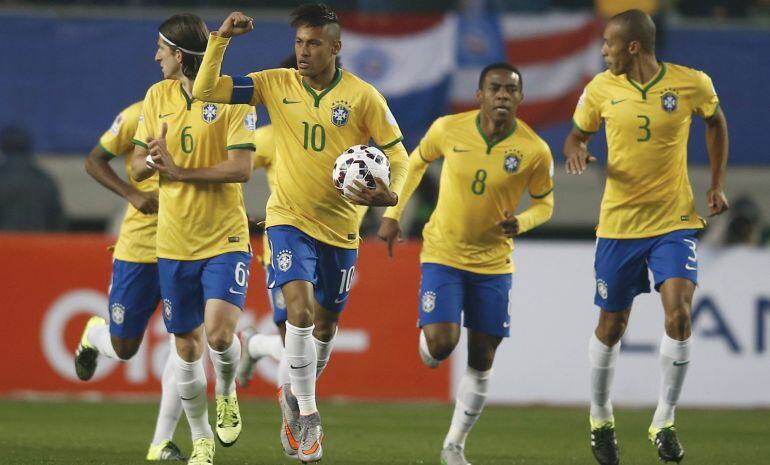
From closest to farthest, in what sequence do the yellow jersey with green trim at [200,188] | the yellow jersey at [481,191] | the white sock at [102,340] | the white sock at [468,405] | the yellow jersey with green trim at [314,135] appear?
the yellow jersey with green trim at [314,135], the yellow jersey with green trim at [200,188], the white sock at [468,405], the yellow jersey at [481,191], the white sock at [102,340]

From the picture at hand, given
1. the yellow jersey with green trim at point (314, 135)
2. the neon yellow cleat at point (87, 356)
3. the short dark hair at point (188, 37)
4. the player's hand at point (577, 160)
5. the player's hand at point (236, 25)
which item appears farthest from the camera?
the neon yellow cleat at point (87, 356)

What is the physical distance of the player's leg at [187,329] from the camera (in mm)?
8430

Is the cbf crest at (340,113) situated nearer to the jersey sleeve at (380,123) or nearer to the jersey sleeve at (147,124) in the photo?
the jersey sleeve at (380,123)

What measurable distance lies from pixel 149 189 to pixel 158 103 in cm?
94

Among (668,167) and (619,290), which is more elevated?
(668,167)

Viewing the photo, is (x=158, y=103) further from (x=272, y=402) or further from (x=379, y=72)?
(x=379, y=72)

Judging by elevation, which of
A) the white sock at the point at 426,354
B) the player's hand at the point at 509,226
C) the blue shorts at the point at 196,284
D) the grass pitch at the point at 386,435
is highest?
the player's hand at the point at 509,226

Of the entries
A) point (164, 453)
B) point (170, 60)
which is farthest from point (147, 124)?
point (164, 453)

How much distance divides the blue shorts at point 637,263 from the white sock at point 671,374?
38 cm

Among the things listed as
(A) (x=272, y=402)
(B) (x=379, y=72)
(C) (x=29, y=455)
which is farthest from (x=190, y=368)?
(B) (x=379, y=72)

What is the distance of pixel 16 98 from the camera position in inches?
642

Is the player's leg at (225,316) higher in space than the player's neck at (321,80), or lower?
lower

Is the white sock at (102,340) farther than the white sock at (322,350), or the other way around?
the white sock at (102,340)

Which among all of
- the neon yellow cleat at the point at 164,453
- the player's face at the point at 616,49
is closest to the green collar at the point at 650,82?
the player's face at the point at 616,49
